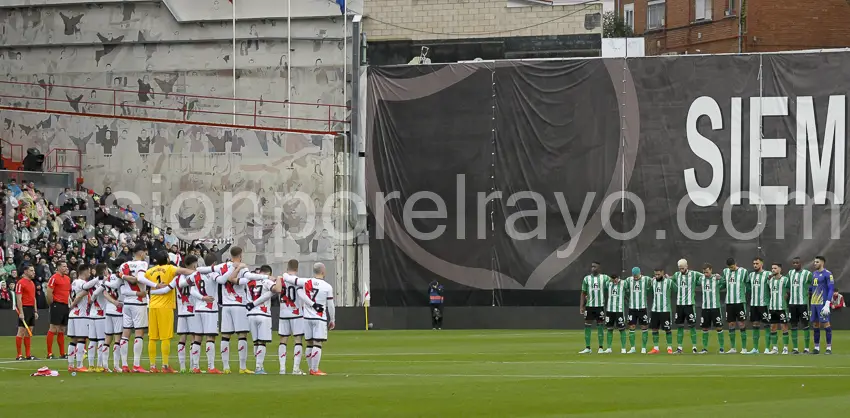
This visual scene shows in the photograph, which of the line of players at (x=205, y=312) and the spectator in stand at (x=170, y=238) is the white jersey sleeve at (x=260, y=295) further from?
the spectator in stand at (x=170, y=238)

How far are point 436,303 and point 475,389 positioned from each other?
92.8 ft

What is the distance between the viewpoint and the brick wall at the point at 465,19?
60.0 m

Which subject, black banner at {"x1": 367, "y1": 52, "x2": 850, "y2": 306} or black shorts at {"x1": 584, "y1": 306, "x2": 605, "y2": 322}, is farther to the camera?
black banner at {"x1": 367, "y1": 52, "x2": 850, "y2": 306}

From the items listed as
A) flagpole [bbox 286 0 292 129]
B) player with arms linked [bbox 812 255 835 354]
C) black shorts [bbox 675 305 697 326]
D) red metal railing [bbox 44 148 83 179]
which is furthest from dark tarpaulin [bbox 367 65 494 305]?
player with arms linked [bbox 812 255 835 354]

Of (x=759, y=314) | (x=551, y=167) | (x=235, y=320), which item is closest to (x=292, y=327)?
(x=235, y=320)

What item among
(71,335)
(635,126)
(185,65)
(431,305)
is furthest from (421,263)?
(71,335)

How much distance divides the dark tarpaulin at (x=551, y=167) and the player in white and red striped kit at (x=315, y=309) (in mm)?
25940

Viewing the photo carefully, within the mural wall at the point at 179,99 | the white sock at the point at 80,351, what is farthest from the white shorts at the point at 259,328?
the mural wall at the point at 179,99

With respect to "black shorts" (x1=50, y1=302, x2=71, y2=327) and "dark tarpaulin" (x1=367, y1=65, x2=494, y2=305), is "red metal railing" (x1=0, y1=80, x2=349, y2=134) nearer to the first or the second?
"dark tarpaulin" (x1=367, y1=65, x2=494, y2=305)

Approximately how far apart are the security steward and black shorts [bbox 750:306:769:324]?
18.6m

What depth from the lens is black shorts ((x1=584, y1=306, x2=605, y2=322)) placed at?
3061cm

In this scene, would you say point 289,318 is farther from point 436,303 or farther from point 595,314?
point 436,303

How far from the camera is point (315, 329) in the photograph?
22.7 metres

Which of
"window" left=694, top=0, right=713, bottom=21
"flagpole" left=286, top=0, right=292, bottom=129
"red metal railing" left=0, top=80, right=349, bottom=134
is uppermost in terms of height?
"window" left=694, top=0, right=713, bottom=21
